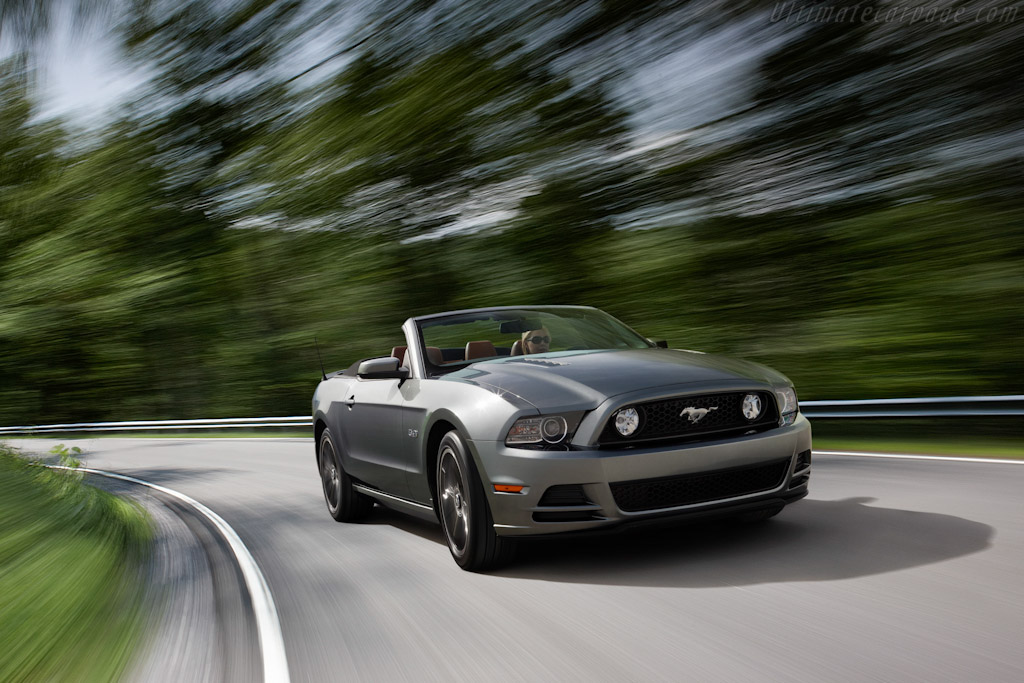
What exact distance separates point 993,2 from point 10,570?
1338cm

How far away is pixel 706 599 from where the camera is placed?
437 centimetres

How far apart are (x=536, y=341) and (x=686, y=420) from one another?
1.90 meters

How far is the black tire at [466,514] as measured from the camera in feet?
17.1

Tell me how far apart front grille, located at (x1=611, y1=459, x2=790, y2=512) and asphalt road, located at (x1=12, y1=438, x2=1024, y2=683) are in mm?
356

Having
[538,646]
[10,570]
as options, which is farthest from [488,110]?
[538,646]

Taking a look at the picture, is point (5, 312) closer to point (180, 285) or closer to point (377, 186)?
point (180, 285)

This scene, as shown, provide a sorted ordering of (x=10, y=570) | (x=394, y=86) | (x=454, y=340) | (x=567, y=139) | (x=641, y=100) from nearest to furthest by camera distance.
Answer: (x=10, y=570) < (x=454, y=340) < (x=641, y=100) < (x=567, y=139) < (x=394, y=86)

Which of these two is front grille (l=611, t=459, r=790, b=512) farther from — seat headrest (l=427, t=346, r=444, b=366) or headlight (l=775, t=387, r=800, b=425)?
seat headrest (l=427, t=346, r=444, b=366)


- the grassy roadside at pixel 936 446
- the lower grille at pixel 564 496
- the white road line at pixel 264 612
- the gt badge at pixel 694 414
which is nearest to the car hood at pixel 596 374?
the gt badge at pixel 694 414

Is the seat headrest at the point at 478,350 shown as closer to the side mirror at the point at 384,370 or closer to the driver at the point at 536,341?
the driver at the point at 536,341

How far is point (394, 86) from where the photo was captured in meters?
23.2

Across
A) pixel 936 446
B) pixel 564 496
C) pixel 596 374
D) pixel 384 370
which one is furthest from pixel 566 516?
pixel 936 446

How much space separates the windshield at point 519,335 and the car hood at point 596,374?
50cm

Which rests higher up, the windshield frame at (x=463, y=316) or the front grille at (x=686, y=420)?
the windshield frame at (x=463, y=316)
